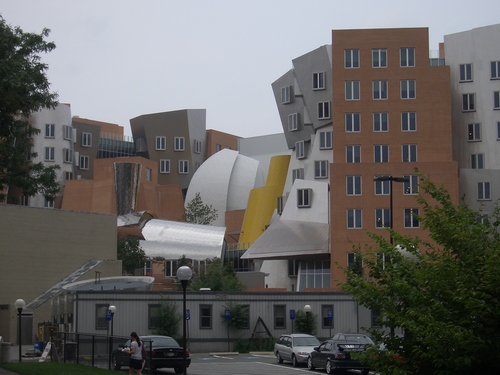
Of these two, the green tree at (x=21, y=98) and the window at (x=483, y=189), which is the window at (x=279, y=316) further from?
the window at (x=483, y=189)

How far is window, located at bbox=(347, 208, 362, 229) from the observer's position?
8150cm

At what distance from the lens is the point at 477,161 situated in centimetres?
8738

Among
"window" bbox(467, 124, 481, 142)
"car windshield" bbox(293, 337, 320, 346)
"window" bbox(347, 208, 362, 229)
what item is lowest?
"car windshield" bbox(293, 337, 320, 346)

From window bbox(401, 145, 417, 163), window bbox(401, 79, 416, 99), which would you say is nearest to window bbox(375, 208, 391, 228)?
window bbox(401, 145, 417, 163)

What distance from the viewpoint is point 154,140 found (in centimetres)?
13975

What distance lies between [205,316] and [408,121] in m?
37.3

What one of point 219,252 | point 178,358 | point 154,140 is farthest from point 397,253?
point 154,140

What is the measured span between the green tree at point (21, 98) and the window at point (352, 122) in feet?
165

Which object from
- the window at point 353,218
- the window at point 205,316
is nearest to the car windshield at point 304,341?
the window at point 205,316

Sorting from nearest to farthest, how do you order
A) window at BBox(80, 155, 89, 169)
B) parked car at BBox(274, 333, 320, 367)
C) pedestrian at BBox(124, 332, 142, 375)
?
pedestrian at BBox(124, 332, 142, 375)
parked car at BBox(274, 333, 320, 367)
window at BBox(80, 155, 89, 169)

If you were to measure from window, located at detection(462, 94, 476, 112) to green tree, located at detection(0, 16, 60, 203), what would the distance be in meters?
58.6

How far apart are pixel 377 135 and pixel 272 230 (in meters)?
15.0

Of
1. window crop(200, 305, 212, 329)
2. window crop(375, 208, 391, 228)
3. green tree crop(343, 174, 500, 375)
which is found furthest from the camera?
window crop(375, 208, 391, 228)

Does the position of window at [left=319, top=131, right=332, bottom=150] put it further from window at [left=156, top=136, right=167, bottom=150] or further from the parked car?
the parked car
